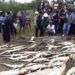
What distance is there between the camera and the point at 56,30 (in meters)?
17.1

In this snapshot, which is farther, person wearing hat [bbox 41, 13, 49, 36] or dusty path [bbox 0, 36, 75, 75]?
person wearing hat [bbox 41, 13, 49, 36]

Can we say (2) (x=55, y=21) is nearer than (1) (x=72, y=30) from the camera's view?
No

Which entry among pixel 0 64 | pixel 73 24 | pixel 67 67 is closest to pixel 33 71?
pixel 67 67

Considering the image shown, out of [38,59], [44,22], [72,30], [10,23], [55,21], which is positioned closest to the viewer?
[38,59]

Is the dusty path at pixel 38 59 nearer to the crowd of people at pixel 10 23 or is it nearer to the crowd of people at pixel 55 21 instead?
the crowd of people at pixel 10 23

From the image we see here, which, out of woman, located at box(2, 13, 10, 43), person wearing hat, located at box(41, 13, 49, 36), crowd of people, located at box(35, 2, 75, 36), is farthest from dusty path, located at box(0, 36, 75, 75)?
person wearing hat, located at box(41, 13, 49, 36)

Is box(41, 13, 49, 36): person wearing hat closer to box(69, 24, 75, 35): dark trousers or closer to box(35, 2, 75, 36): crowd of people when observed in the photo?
box(35, 2, 75, 36): crowd of people

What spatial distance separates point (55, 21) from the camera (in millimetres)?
17219

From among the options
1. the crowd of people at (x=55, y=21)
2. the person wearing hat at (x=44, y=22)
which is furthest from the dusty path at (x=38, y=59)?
the person wearing hat at (x=44, y=22)

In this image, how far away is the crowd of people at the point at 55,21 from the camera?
1669cm

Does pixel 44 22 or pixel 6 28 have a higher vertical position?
pixel 44 22

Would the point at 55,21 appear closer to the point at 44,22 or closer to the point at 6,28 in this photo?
the point at 44,22

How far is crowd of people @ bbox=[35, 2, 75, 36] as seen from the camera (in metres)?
16.7

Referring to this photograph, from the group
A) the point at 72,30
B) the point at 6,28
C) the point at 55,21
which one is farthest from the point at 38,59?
the point at 55,21
